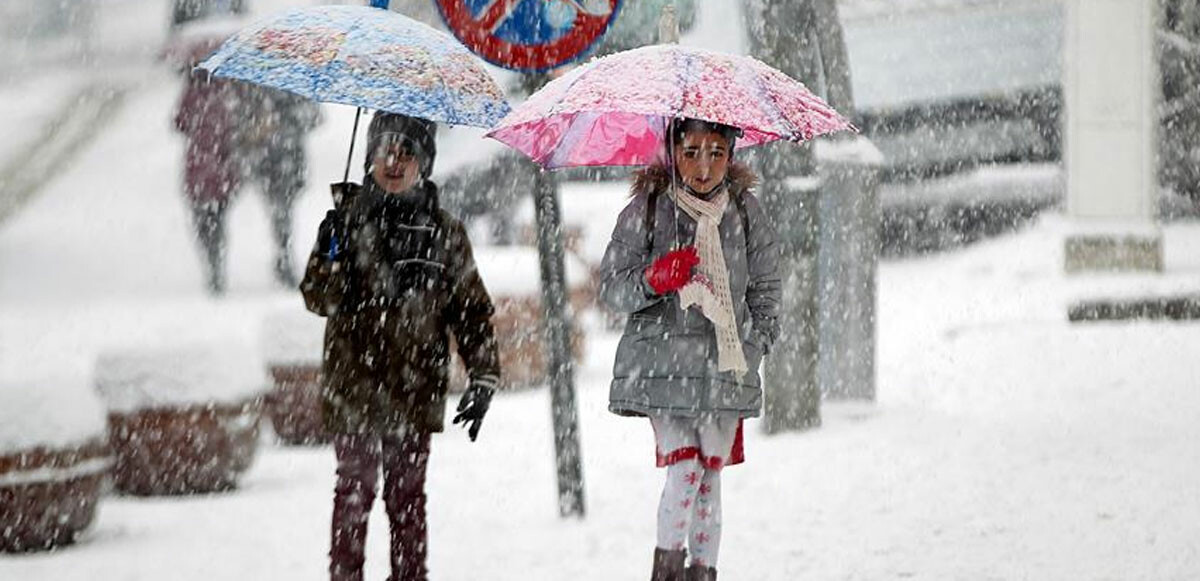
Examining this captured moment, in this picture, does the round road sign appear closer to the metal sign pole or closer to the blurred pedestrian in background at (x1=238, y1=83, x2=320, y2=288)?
the metal sign pole

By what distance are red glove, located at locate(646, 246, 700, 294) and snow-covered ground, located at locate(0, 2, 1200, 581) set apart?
1557 mm

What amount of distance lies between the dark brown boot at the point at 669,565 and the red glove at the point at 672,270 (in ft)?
2.66

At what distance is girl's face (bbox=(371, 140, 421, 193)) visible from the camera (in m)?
5.58

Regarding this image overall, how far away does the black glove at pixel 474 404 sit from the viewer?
5.63 m

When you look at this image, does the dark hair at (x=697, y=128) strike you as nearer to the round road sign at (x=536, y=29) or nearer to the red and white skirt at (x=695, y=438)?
the red and white skirt at (x=695, y=438)

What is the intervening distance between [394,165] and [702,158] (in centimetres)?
97

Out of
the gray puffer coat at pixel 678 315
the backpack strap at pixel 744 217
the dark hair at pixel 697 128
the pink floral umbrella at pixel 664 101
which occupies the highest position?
the pink floral umbrella at pixel 664 101

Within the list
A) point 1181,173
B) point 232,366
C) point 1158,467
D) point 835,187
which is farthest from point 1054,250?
point 232,366

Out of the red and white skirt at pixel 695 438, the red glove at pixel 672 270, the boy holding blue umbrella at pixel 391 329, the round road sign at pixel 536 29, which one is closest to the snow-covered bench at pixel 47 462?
the boy holding blue umbrella at pixel 391 329

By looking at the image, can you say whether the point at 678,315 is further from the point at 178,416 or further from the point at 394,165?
the point at 178,416

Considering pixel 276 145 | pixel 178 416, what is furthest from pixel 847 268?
pixel 276 145

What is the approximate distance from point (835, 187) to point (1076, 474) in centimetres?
261

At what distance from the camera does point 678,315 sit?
213 inches

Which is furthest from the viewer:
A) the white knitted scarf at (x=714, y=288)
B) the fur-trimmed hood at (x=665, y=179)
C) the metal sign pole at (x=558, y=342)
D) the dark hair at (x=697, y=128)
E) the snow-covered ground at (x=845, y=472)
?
the metal sign pole at (x=558, y=342)
